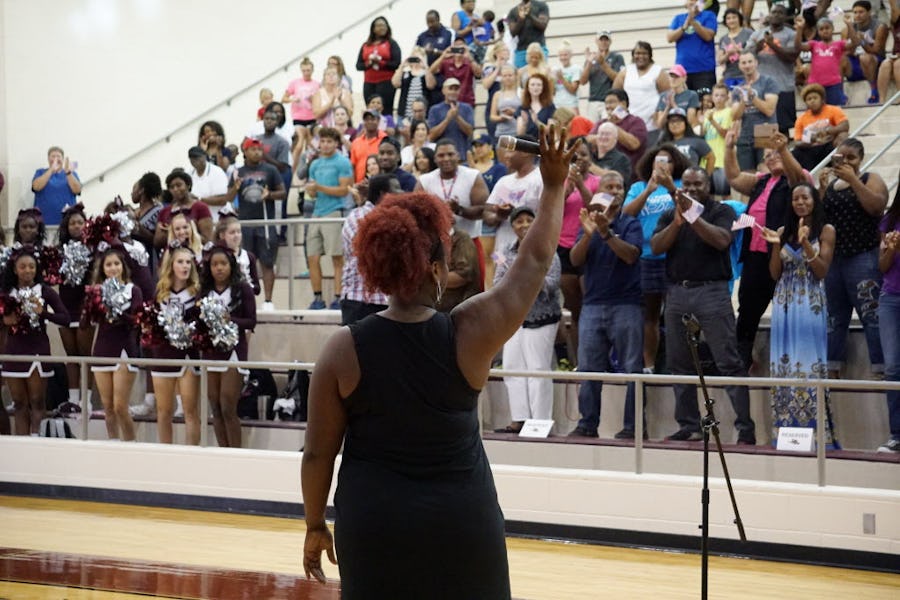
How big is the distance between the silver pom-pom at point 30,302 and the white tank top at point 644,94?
18.8 feet

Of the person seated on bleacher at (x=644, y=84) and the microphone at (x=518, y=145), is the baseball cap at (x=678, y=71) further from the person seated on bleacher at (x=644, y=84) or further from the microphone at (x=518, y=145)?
the microphone at (x=518, y=145)

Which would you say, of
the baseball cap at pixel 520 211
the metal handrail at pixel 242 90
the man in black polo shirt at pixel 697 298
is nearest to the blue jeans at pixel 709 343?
the man in black polo shirt at pixel 697 298

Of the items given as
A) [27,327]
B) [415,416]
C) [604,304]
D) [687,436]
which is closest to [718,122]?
[604,304]

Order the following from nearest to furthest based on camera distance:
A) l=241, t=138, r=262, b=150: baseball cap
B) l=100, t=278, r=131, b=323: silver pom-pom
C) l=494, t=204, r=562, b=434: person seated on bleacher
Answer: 1. l=494, t=204, r=562, b=434: person seated on bleacher
2. l=100, t=278, r=131, b=323: silver pom-pom
3. l=241, t=138, r=262, b=150: baseball cap

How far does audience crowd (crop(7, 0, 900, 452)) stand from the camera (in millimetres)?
8367

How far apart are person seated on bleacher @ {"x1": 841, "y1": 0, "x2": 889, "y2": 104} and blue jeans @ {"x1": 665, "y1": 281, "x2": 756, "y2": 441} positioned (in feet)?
15.5

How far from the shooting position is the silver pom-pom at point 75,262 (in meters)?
10.8

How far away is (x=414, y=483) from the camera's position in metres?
3.25

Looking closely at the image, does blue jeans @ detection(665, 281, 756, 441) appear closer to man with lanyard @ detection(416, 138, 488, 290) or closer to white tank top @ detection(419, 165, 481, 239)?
man with lanyard @ detection(416, 138, 488, 290)

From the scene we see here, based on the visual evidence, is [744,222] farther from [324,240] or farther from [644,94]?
[324,240]

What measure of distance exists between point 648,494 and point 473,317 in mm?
5108

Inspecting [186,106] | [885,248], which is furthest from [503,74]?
[186,106]

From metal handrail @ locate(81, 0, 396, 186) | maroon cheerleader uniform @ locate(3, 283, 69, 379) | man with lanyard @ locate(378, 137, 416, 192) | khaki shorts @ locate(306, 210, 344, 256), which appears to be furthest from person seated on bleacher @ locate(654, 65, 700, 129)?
metal handrail @ locate(81, 0, 396, 186)

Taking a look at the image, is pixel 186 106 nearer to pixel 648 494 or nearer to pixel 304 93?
pixel 304 93
